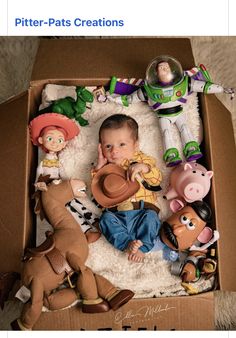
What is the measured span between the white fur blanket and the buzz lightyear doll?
0.08 ft

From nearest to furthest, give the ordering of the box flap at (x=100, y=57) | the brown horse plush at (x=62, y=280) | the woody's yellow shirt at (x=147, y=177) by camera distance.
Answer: the brown horse plush at (x=62, y=280) < the woody's yellow shirt at (x=147, y=177) < the box flap at (x=100, y=57)

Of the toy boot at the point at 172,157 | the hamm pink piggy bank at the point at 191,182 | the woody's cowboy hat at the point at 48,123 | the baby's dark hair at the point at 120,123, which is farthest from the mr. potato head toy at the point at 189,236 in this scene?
the woody's cowboy hat at the point at 48,123

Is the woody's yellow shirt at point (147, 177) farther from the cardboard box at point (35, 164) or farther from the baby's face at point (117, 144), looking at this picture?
the cardboard box at point (35, 164)

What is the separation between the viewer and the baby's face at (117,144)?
1.11 metres

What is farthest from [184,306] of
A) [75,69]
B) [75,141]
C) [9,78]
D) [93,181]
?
[9,78]

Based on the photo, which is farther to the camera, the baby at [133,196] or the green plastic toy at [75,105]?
the green plastic toy at [75,105]

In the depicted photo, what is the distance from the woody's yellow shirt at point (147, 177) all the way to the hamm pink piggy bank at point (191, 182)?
0.04 metres

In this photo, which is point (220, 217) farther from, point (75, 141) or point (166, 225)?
point (75, 141)

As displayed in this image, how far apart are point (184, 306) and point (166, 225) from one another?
0.58 ft

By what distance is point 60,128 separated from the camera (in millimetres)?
1140

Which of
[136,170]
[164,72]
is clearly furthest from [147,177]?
[164,72]

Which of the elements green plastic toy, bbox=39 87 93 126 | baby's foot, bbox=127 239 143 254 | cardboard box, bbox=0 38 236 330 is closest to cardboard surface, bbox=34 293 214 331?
cardboard box, bbox=0 38 236 330

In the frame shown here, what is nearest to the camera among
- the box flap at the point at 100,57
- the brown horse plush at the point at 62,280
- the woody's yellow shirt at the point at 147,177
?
Result: the brown horse plush at the point at 62,280

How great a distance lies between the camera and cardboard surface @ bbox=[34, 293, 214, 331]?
1.02 m
